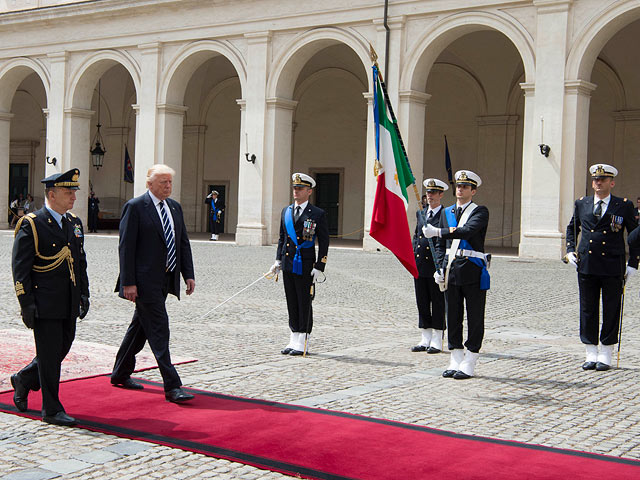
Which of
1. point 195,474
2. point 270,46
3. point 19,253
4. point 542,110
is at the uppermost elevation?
point 270,46

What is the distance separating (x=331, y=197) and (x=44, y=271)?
→ 24.8 m

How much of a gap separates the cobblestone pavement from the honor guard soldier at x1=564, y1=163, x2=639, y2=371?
0.98 feet

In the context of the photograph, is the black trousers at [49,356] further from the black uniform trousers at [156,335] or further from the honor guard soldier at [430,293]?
the honor guard soldier at [430,293]

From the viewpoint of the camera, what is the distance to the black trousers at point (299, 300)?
7.87 metres

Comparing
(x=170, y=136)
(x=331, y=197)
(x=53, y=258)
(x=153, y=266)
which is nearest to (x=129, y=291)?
(x=153, y=266)

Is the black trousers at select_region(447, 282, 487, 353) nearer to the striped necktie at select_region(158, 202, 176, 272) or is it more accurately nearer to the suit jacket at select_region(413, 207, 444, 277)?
the suit jacket at select_region(413, 207, 444, 277)

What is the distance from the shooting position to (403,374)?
7066 mm

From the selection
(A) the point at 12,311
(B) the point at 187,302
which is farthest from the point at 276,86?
(A) the point at 12,311

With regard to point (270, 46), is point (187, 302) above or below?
below

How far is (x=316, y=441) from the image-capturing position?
4.93 metres

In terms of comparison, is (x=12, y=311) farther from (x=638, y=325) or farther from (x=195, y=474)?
(x=638, y=325)

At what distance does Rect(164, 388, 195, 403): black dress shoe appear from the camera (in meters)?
5.80

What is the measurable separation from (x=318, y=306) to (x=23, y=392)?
615 cm

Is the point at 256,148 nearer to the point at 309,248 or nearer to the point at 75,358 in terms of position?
the point at 309,248
